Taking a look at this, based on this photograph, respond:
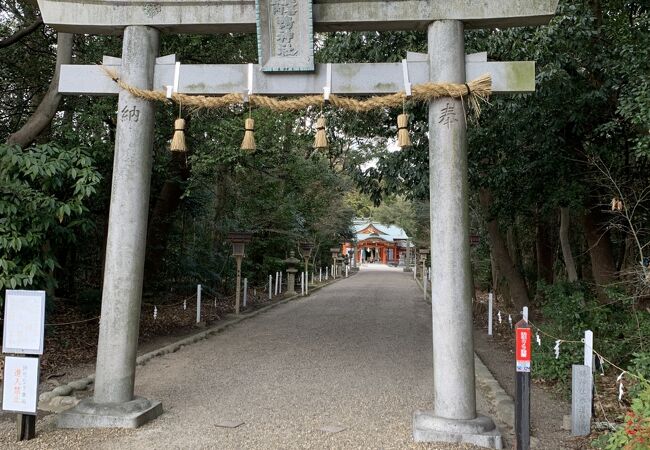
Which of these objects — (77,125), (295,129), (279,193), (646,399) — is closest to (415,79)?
(646,399)

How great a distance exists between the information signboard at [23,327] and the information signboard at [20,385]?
9 cm

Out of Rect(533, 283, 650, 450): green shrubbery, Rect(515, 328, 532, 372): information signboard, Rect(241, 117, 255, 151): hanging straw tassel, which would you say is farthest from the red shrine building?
Rect(515, 328, 532, 372): information signboard

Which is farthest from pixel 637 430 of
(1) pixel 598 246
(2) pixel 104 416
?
(1) pixel 598 246

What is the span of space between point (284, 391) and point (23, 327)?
119 inches

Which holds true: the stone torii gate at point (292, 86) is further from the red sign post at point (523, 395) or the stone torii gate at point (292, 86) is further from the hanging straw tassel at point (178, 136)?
the red sign post at point (523, 395)

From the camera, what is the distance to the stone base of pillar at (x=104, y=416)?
4762mm

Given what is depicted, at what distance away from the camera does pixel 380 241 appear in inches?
2272

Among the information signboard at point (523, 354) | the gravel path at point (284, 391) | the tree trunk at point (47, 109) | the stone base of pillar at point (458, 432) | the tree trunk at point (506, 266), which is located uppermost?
the tree trunk at point (47, 109)

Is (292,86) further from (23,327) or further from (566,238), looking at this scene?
(566,238)

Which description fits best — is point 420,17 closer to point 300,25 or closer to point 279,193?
point 300,25

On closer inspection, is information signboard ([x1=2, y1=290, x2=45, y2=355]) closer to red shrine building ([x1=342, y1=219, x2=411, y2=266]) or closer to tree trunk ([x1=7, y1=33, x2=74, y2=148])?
tree trunk ([x1=7, y1=33, x2=74, y2=148])

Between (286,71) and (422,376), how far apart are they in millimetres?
4672

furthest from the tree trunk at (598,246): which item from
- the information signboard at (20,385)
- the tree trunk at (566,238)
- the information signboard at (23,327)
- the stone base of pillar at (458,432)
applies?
the information signboard at (20,385)

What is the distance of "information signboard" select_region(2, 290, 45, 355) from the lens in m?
4.59
